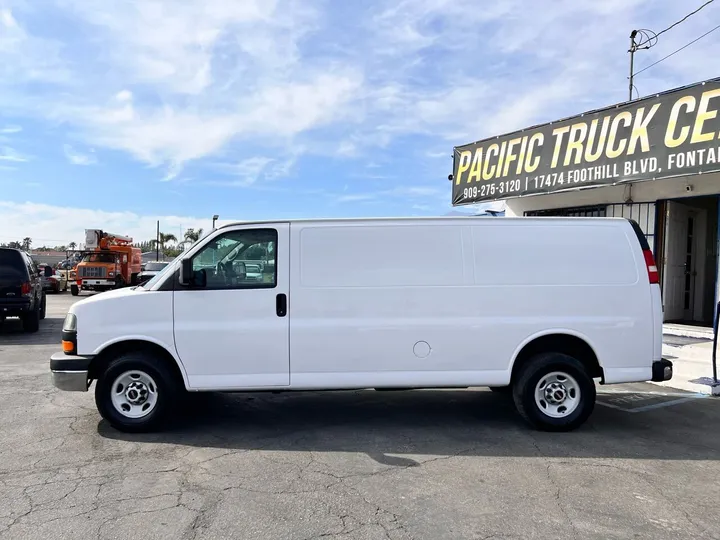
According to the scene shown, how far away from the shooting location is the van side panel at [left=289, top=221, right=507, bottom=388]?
5410mm

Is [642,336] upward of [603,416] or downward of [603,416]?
upward

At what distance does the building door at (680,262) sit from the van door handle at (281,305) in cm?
905

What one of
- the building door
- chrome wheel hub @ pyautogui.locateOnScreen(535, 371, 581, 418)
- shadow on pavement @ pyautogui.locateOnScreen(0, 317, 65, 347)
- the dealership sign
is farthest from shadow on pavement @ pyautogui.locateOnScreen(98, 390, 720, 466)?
shadow on pavement @ pyautogui.locateOnScreen(0, 317, 65, 347)

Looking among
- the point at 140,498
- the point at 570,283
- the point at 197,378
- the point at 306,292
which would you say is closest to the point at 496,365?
the point at 570,283

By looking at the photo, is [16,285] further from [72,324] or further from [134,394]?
[134,394]

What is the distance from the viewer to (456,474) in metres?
4.46

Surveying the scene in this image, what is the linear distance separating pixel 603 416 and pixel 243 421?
4028 mm

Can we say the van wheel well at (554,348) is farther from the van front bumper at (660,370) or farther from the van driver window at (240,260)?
the van driver window at (240,260)

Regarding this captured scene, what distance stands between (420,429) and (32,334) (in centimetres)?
1089

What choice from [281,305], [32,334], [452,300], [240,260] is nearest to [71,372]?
[240,260]

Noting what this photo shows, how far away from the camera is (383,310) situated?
543cm

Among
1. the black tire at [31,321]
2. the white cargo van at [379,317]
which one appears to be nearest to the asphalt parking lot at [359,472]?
the white cargo van at [379,317]

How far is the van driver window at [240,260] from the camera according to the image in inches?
214

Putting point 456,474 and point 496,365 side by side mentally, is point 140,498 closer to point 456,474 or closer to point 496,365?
point 456,474
